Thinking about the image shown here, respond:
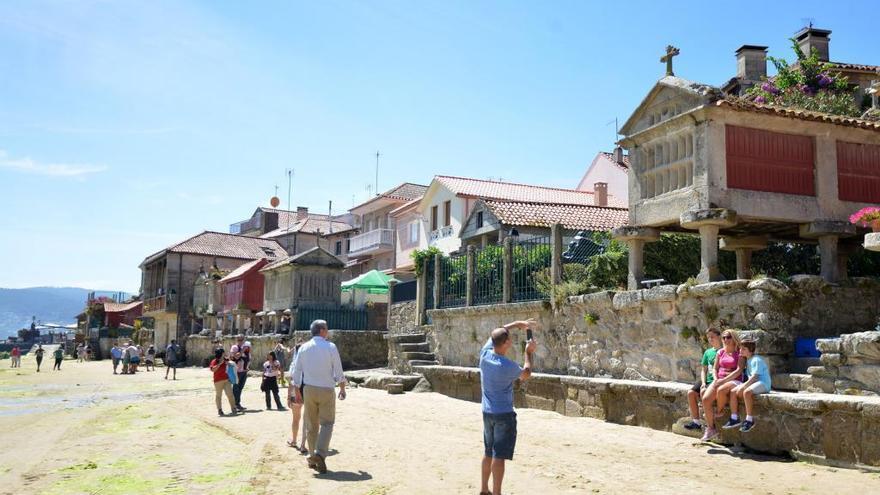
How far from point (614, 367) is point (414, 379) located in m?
6.90

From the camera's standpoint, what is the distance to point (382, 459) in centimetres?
899

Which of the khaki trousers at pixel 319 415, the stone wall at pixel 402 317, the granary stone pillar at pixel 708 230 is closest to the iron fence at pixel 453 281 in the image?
the stone wall at pixel 402 317

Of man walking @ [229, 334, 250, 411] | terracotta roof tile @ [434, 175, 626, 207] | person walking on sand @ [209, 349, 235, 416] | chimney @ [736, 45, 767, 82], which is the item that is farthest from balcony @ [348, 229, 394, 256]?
person walking on sand @ [209, 349, 235, 416]

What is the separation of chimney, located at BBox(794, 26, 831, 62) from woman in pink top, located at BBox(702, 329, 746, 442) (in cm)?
2798

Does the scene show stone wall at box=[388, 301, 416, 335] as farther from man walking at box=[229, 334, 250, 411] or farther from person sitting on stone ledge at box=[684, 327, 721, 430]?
person sitting on stone ledge at box=[684, 327, 721, 430]

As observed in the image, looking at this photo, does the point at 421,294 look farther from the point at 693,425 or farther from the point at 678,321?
the point at 693,425

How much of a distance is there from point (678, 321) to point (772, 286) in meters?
1.72

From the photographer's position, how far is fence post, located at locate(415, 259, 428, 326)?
804 inches

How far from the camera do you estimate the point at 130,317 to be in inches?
2795

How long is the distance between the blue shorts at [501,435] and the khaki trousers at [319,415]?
254cm

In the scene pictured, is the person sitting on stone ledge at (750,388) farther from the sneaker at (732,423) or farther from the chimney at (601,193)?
the chimney at (601,193)

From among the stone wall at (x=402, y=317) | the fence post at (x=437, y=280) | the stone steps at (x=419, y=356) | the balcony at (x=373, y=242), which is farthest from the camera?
the balcony at (x=373, y=242)

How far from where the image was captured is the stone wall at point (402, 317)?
857 inches

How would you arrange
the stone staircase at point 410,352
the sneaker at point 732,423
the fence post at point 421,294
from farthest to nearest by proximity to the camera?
1. the fence post at point 421,294
2. the stone staircase at point 410,352
3. the sneaker at point 732,423
